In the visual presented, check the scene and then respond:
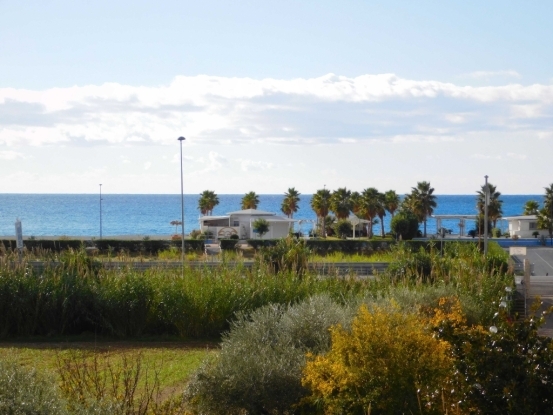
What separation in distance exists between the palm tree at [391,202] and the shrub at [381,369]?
2253 inches

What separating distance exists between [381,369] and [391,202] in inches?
2313

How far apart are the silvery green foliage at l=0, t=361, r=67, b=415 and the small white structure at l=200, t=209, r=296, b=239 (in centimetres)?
4750

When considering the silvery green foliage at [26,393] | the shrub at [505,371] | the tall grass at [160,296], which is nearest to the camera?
the silvery green foliage at [26,393]

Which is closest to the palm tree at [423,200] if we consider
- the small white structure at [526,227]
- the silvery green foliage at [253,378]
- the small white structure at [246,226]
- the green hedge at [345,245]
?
the small white structure at [526,227]

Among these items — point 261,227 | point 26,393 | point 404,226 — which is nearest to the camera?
point 26,393

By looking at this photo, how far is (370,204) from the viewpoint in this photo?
61156 mm

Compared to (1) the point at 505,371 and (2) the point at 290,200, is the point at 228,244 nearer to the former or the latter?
(2) the point at 290,200

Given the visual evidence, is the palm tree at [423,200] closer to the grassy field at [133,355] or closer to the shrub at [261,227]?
the shrub at [261,227]

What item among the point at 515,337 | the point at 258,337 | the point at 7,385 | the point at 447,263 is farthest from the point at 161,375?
the point at 447,263

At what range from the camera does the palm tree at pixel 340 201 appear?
63.4m

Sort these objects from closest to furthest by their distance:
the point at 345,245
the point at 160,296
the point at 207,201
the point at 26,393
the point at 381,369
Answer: the point at 26,393, the point at 381,369, the point at 160,296, the point at 345,245, the point at 207,201

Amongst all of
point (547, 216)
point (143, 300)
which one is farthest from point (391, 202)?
point (143, 300)

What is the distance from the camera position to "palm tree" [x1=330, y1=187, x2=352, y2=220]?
208 ft

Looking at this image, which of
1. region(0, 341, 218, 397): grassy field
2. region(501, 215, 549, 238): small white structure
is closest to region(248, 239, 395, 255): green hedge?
region(501, 215, 549, 238): small white structure
